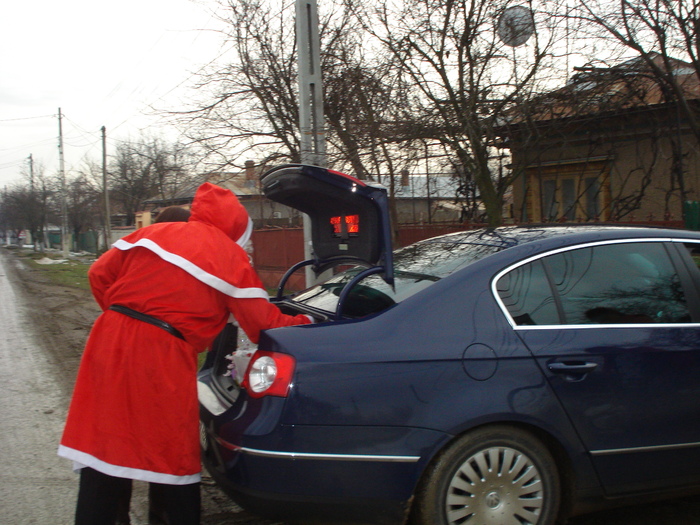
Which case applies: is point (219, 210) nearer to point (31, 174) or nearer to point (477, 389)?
point (477, 389)

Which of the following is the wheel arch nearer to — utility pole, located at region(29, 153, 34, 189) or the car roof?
the car roof

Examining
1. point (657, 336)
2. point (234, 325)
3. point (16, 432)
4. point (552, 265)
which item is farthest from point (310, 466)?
point (16, 432)

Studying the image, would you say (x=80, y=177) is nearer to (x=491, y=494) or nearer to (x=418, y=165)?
(x=418, y=165)

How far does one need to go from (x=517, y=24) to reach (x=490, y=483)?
818 cm

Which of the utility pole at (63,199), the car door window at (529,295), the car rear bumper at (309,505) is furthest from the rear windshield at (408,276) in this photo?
the utility pole at (63,199)

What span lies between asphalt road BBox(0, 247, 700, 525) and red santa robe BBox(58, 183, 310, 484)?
1010 millimetres

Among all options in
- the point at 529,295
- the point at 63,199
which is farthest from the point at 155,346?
the point at 63,199

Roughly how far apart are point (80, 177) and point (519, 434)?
49635 millimetres

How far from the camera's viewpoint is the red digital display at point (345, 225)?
11.1 ft

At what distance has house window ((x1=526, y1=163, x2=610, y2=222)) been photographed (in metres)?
12.1

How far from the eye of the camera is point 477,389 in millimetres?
2662

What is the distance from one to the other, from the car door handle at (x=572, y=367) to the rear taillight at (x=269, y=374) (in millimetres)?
1181

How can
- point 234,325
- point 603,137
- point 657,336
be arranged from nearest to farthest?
point 657,336
point 234,325
point 603,137

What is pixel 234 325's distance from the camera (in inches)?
142
